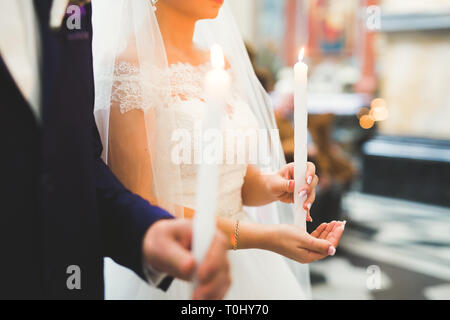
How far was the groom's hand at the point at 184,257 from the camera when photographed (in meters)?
0.48

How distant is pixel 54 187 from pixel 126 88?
1.13ft

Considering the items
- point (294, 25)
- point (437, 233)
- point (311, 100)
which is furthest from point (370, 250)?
point (294, 25)

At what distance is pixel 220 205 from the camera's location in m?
1.11

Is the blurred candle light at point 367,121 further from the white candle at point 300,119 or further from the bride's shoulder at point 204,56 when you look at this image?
the white candle at point 300,119

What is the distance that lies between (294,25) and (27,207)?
11261mm

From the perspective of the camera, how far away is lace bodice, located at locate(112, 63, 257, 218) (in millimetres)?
887

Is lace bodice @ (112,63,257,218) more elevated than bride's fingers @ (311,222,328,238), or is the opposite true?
lace bodice @ (112,63,257,218)

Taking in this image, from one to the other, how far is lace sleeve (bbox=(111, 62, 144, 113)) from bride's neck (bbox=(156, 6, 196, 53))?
20cm

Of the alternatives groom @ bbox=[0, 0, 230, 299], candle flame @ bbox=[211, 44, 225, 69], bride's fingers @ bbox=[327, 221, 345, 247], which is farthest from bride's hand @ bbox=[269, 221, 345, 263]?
candle flame @ bbox=[211, 44, 225, 69]

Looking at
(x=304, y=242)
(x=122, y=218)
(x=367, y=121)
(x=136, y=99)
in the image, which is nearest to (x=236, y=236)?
(x=304, y=242)

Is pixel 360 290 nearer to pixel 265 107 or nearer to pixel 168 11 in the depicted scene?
pixel 265 107

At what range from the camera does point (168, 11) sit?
1.04 metres

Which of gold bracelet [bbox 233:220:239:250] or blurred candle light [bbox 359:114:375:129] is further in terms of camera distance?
blurred candle light [bbox 359:114:375:129]

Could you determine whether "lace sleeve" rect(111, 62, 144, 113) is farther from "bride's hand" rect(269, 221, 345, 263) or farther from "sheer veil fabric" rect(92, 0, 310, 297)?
"bride's hand" rect(269, 221, 345, 263)
